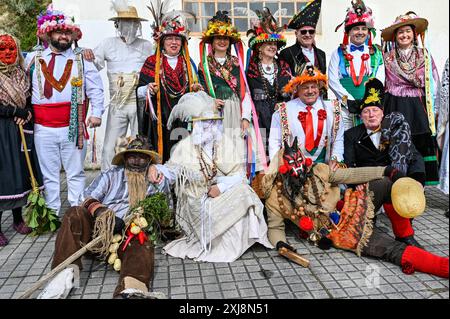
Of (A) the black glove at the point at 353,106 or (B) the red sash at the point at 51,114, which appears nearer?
(B) the red sash at the point at 51,114

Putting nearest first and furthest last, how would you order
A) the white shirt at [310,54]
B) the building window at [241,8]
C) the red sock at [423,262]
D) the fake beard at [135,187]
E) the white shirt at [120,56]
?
the red sock at [423,262]
the fake beard at [135,187]
the white shirt at [310,54]
the white shirt at [120,56]
the building window at [241,8]

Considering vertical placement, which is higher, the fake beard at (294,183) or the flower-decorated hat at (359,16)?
the flower-decorated hat at (359,16)

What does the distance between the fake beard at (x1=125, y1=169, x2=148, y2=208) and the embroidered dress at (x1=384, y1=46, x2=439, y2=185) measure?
278 cm

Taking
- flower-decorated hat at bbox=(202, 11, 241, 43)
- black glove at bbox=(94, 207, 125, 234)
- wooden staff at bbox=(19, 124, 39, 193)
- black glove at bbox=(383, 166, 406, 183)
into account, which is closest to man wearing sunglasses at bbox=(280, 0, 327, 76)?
flower-decorated hat at bbox=(202, 11, 241, 43)

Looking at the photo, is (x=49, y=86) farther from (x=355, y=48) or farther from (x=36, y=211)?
(x=355, y=48)

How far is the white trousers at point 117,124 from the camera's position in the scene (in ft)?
17.1

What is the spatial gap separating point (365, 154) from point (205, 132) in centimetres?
154

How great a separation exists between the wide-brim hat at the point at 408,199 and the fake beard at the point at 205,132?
1.64 meters

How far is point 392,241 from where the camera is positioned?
3.59 m

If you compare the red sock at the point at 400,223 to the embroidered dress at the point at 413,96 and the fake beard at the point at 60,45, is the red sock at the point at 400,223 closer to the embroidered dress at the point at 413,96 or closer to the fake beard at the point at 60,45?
the embroidered dress at the point at 413,96

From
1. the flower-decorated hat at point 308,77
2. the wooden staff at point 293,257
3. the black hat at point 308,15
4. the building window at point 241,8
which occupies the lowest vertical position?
the wooden staff at point 293,257

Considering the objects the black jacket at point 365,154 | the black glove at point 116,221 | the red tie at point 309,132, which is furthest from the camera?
the red tie at point 309,132

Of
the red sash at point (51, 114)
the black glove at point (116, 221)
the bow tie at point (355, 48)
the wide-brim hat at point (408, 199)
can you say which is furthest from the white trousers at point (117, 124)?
the wide-brim hat at point (408, 199)
